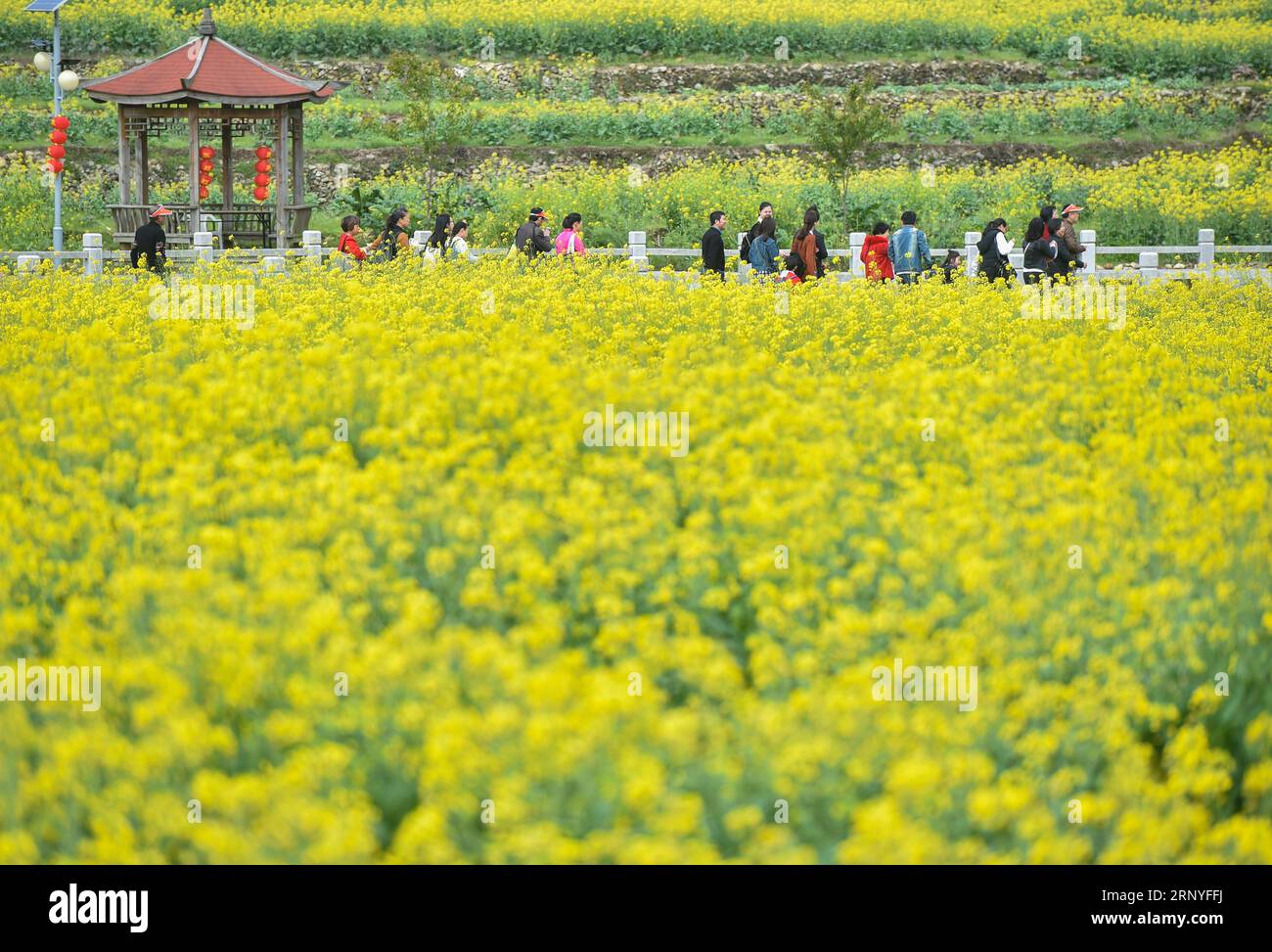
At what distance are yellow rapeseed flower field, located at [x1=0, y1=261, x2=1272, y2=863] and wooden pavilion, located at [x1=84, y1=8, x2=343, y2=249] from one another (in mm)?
14699

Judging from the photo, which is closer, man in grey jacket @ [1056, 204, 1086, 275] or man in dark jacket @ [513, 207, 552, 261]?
man in grey jacket @ [1056, 204, 1086, 275]

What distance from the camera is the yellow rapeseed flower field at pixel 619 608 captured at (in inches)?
172

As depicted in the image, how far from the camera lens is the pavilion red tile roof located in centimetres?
2386

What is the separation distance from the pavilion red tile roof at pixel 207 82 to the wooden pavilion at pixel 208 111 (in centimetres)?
1

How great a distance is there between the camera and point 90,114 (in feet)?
112

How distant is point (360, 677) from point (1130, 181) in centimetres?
2664

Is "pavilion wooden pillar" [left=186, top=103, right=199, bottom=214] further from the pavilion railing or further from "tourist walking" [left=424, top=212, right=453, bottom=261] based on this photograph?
"tourist walking" [left=424, top=212, right=453, bottom=261]

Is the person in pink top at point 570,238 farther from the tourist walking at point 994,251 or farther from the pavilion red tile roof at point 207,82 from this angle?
the pavilion red tile roof at point 207,82

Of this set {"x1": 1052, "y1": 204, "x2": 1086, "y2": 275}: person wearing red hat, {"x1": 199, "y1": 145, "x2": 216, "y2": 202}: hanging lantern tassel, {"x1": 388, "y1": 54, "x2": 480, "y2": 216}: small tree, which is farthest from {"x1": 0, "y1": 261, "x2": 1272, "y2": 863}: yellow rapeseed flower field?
{"x1": 199, "y1": 145, "x2": 216, "y2": 202}: hanging lantern tassel

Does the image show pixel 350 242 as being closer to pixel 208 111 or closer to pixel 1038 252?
pixel 1038 252

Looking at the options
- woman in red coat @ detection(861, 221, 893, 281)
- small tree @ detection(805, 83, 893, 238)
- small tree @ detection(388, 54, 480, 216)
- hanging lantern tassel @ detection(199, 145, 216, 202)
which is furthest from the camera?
hanging lantern tassel @ detection(199, 145, 216, 202)

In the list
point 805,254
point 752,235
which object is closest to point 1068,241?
point 805,254

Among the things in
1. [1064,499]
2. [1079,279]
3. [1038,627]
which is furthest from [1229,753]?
[1079,279]

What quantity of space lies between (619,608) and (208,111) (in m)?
20.8
